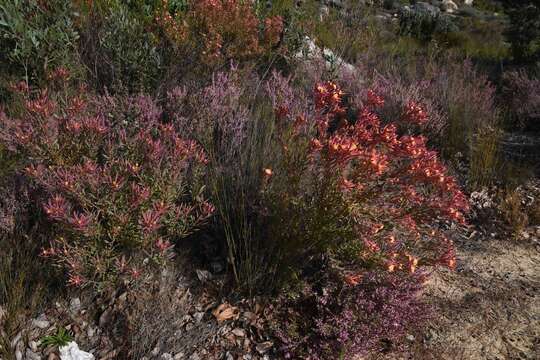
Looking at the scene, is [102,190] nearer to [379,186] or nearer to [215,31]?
[379,186]

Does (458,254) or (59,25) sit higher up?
(59,25)

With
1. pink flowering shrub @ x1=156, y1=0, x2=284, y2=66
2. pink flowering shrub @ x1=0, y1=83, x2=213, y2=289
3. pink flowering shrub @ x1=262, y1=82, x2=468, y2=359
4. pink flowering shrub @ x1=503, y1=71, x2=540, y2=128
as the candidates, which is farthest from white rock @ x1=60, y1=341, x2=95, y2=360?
pink flowering shrub @ x1=503, y1=71, x2=540, y2=128

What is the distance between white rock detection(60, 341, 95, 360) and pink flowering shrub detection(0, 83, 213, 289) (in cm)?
28

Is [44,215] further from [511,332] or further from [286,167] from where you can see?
[511,332]

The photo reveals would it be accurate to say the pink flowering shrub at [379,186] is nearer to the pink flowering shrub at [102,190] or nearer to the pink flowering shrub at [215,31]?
the pink flowering shrub at [102,190]

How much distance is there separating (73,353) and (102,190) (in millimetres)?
768

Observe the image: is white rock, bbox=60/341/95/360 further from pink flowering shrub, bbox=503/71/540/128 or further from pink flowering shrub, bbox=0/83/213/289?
pink flowering shrub, bbox=503/71/540/128

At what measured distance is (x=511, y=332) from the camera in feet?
8.36

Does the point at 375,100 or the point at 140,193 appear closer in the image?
the point at 140,193

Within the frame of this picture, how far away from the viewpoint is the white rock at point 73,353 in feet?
6.81

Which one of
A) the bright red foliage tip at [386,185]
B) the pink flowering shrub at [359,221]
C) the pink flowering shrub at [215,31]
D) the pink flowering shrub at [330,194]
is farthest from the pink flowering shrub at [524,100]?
the bright red foliage tip at [386,185]

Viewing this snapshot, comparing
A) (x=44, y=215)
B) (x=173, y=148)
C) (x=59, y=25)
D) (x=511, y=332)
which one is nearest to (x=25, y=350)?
(x=44, y=215)

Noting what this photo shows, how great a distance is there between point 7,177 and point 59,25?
1.77 m

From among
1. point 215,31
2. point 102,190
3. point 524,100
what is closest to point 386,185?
point 102,190
